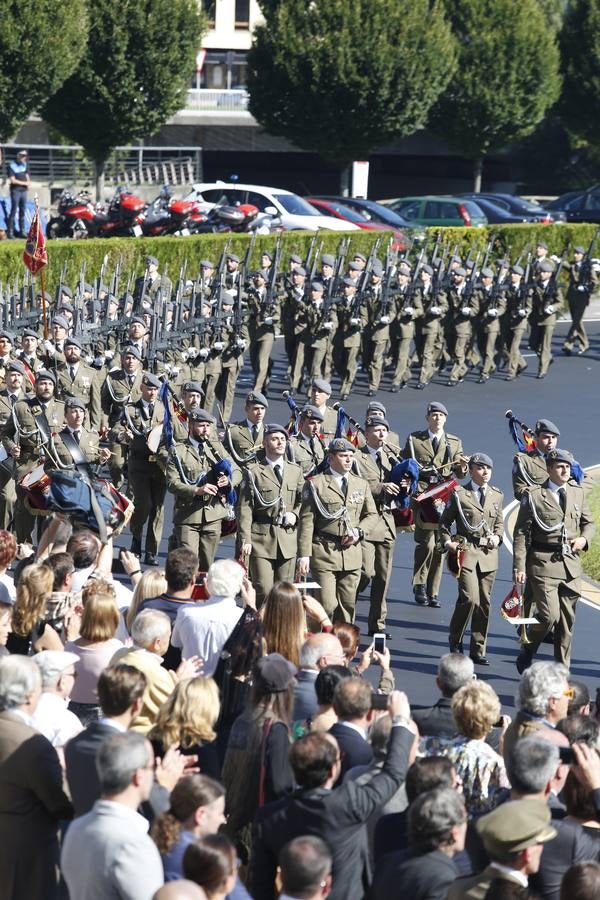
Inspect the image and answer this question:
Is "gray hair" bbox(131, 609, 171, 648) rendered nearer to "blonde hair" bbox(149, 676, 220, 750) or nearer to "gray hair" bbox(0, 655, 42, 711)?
"blonde hair" bbox(149, 676, 220, 750)

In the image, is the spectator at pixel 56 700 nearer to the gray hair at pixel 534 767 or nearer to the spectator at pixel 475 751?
the spectator at pixel 475 751

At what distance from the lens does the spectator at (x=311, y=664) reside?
7711 millimetres

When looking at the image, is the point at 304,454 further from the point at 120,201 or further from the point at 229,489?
the point at 120,201

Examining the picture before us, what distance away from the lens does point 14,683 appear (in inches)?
261

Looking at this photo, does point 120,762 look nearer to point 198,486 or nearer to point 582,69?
point 198,486

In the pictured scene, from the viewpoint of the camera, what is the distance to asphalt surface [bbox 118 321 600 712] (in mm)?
12586

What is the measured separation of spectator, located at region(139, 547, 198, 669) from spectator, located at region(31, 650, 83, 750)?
4.76 ft

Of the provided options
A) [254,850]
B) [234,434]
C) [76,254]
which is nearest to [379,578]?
[234,434]

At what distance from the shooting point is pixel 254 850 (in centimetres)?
624

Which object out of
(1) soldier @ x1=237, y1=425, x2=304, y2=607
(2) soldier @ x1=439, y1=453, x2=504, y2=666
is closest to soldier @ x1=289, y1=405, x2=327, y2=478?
(1) soldier @ x1=237, y1=425, x2=304, y2=607

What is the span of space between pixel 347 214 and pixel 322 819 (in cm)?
2873

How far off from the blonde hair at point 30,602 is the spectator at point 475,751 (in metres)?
2.46

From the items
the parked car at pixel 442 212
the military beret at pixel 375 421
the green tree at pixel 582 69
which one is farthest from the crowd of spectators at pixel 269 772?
the green tree at pixel 582 69

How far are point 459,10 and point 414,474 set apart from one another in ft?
121
